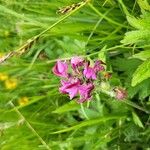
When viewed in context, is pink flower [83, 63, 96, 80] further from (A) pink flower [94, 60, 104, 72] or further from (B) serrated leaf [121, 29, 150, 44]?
(B) serrated leaf [121, 29, 150, 44]

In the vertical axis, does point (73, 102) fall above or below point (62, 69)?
below

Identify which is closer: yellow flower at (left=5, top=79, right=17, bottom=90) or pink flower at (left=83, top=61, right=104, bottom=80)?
pink flower at (left=83, top=61, right=104, bottom=80)


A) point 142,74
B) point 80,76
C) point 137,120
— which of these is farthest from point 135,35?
point 137,120

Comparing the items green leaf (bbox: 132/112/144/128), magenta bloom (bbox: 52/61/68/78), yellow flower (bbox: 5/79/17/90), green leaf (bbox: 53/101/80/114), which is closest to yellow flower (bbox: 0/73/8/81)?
yellow flower (bbox: 5/79/17/90)

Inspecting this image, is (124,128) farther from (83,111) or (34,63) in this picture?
(34,63)

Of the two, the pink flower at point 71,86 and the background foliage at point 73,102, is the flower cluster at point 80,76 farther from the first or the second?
the background foliage at point 73,102

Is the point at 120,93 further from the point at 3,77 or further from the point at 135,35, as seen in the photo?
the point at 3,77
